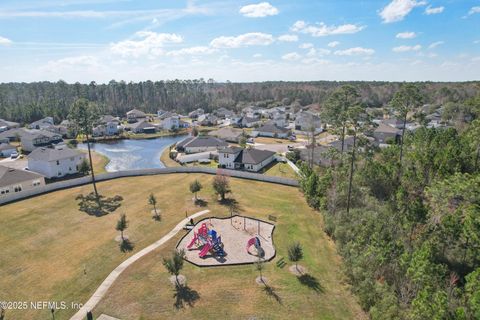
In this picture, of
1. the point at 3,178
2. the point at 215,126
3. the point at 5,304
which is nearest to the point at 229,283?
the point at 5,304

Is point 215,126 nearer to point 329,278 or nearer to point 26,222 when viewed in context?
point 26,222

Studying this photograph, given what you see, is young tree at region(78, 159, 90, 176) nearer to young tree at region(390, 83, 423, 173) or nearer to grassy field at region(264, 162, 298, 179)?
grassy field at region(264, 162, 298, 179)

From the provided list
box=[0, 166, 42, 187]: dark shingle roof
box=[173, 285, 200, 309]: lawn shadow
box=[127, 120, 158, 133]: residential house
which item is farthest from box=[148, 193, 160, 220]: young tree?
box=[127, 120, 158, 133]: residential house

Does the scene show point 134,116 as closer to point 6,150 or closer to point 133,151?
point 133,151

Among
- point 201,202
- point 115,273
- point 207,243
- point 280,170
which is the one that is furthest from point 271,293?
point 280,170

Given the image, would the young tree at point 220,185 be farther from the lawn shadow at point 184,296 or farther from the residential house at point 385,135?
the residential house at point 385,135

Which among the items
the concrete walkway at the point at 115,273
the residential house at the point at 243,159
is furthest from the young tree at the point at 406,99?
the concrete walkway at the point at 115,273
